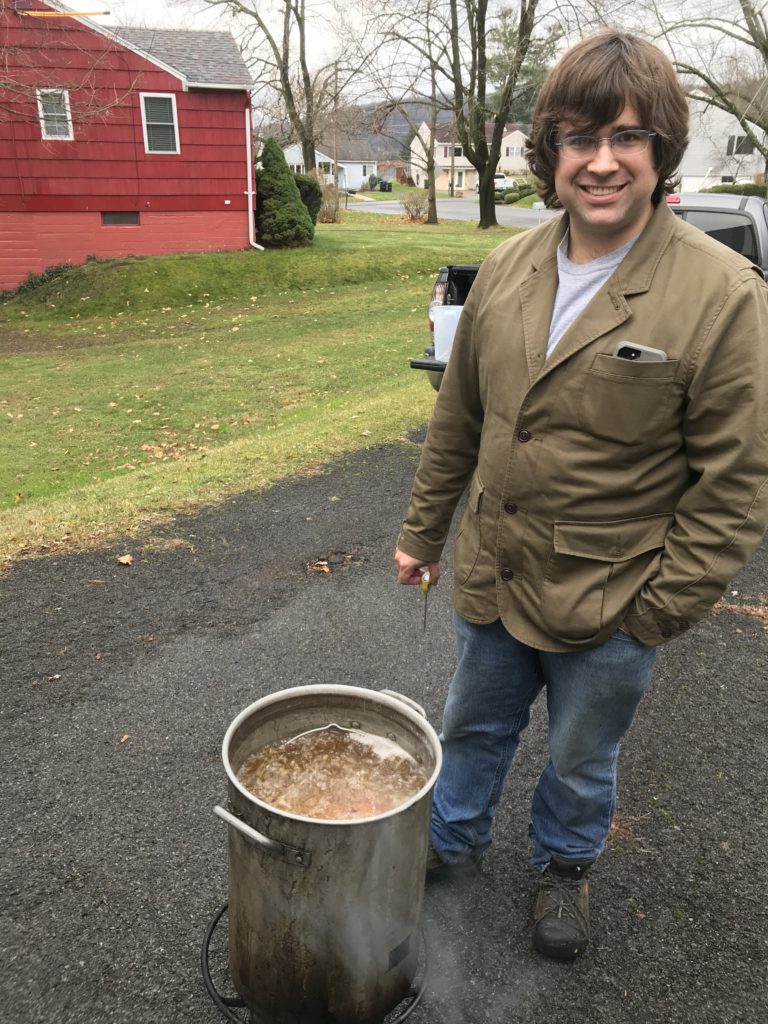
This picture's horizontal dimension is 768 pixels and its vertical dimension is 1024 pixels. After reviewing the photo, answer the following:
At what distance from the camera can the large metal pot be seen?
1631 mm

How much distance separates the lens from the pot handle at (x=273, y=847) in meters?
1.62

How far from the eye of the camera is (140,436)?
806 centimetres

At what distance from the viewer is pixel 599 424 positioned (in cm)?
177

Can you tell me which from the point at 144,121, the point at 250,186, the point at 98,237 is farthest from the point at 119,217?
the point at 250,186

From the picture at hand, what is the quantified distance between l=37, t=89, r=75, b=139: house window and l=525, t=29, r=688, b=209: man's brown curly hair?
18303 mm

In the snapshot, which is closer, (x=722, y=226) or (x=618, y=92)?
(x=618, y=92)

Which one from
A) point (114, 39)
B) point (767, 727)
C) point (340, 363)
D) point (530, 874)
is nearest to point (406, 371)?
point (340, 363)

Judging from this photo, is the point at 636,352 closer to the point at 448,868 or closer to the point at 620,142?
the point at 620,142

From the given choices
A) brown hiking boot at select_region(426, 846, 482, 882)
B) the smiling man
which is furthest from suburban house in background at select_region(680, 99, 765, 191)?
brown hiking boot at select_region(426, 846, 482, 882)

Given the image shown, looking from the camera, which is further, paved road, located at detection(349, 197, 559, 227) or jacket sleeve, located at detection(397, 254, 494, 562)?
paved road, located at detection(349, 197, 559, 227)

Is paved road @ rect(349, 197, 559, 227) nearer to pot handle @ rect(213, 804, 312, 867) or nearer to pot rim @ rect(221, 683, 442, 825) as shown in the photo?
pot rim @ rect(221, 683, 442, 825)

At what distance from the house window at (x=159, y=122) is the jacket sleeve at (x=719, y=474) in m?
19.5

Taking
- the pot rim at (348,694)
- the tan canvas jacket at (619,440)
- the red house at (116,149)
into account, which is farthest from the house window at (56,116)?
the pot rim at (348,694)

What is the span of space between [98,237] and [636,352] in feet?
62.7
